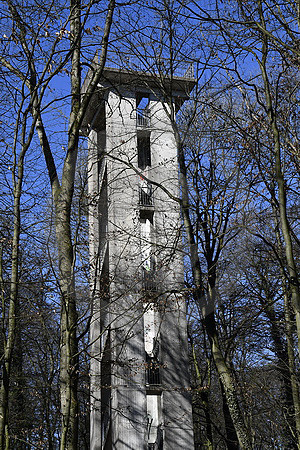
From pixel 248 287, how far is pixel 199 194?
337 centimetres

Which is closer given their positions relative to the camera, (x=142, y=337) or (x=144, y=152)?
(x=142, y=337)

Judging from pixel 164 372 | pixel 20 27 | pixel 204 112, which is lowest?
pixel 164 372

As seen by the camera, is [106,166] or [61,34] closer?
[61,34]

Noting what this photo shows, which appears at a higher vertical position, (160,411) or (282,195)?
(282,195)

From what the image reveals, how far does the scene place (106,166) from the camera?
20672 millimetres

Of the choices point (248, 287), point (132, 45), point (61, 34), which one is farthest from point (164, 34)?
point (248, 287)

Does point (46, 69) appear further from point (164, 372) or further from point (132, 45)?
point (164, 372)

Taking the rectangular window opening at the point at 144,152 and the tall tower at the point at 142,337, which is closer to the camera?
the tall tower at the point at 142,337

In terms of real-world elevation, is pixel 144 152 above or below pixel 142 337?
above

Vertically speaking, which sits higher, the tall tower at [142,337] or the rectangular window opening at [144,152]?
the rectangular window opening at [144,152]

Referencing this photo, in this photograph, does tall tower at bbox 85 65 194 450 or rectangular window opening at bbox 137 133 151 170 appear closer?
tall tower at bbox 85 65 194 450

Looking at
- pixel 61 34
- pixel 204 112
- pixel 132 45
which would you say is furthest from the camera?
pixel 204 112

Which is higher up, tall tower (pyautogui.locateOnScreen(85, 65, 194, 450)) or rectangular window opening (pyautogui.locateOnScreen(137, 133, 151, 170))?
rectangular window opening (pyautogui.locateOnScreen(137, 133, 151, 170))

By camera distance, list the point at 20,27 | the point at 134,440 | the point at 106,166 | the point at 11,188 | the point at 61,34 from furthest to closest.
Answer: the point at 106,166 < the point at 134,440 < the point at 11,188 < the point at 20,27 < the point at 61,34
